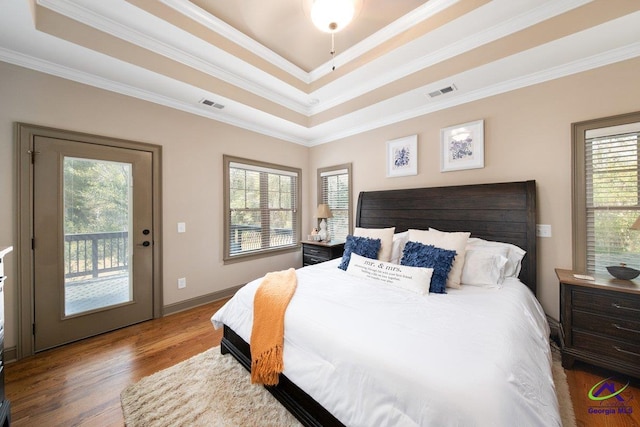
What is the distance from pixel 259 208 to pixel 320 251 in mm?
1229

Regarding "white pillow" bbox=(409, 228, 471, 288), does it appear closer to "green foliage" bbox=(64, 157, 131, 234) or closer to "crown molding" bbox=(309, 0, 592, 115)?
"crown molding" bbox=(309, 0, 592, 115)

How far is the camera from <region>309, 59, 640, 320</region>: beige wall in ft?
6.97

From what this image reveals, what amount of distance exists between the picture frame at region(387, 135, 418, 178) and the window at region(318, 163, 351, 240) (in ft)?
2.42

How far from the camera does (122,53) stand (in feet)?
7.09

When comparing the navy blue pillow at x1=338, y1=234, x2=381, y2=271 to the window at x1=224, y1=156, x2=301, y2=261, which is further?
the window at x1=224, y1=156, x2=301, y2=261

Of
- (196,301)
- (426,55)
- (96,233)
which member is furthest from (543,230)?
(96,233)

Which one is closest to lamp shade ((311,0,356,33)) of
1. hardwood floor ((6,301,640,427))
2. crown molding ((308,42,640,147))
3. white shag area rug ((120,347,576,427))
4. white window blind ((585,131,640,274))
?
crown molding ((308,42,640,147))

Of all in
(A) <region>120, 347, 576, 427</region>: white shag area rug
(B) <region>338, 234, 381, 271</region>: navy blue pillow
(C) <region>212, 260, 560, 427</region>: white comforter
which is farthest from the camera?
(B) <region>338, 234, 381, 271</region>: navy blue pillow

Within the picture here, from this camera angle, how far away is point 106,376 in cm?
196

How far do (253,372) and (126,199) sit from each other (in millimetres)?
2376

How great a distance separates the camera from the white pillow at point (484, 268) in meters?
2.09

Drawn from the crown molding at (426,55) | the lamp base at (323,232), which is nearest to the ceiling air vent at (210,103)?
the crown molding at (426,55)

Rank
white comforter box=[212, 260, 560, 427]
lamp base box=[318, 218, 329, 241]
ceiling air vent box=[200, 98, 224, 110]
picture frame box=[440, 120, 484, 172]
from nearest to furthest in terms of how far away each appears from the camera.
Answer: white comforter box=[212, 260, 560, 427] < picture frame box=[440, 120, 484, 172] < ceiling air vent box=[200, 98, 224, 110] < lamp base box=[318, 218, 329, 241]

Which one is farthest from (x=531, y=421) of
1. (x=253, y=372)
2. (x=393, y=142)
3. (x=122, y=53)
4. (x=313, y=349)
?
(x=122, y=53)
